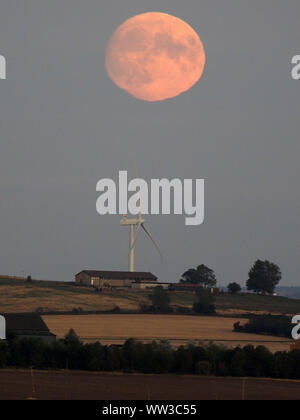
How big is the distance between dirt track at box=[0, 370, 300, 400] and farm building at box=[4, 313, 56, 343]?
2090 cm

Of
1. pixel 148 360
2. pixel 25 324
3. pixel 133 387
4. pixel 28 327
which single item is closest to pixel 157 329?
pixel 25 324

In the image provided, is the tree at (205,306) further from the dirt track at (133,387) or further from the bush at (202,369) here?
the dirt track at (133,387)

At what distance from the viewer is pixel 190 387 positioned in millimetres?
72750

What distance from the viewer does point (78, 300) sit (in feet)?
577

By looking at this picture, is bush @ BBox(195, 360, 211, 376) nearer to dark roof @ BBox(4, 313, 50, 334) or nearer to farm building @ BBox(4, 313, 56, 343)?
farm building @ BBox(4, 313, 56, 343)

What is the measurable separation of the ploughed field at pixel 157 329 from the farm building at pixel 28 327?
6.82 meters

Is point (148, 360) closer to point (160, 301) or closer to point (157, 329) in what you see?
point (157, 329)

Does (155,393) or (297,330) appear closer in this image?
(155,393)

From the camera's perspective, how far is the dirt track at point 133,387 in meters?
64.8
